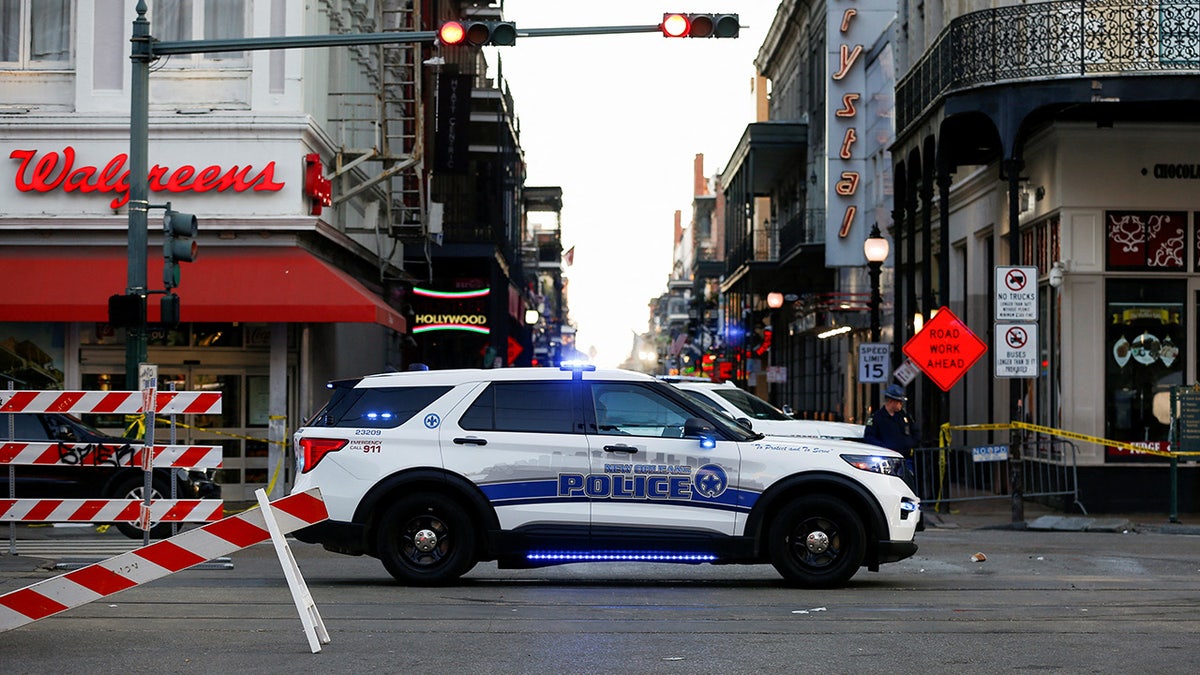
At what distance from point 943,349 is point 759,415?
4.35m

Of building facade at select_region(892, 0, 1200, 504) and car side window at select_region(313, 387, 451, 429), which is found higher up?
building facade at select_region(892, 0, 1200, 504)

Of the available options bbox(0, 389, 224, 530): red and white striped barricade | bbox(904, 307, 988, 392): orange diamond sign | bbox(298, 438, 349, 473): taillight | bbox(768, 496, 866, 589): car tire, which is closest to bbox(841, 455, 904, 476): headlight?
bbox(768, 496, 866, 589): car tire

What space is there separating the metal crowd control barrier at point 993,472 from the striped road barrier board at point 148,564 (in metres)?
14.1

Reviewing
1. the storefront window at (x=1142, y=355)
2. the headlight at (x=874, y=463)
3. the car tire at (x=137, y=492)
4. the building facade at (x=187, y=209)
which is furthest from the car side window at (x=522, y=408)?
the storefront window at (x=1142, y=355)

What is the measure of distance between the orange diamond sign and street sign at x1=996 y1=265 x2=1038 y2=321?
2087 mm

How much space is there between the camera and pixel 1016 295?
69.3 feet

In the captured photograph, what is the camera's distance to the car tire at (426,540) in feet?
41.6

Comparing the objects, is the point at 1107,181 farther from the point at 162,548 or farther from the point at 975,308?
the point at 162,548

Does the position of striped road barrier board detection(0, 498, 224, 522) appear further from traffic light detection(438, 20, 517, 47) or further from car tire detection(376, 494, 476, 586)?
traffic light detection(438, 20, 517, 47)

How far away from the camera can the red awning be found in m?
24.3

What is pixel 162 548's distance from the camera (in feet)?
30.8

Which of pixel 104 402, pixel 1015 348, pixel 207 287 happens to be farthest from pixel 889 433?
pixel 207 287

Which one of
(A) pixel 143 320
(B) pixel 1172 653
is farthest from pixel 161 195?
(B) pixel 1172 653

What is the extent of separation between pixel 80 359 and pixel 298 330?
11.0ft
